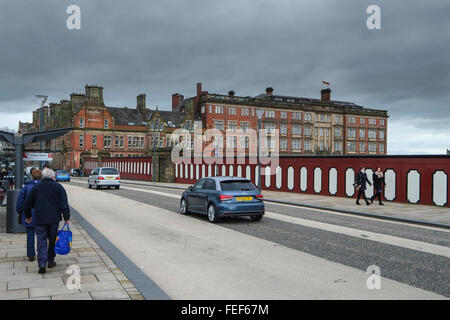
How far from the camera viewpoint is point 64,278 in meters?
6.37

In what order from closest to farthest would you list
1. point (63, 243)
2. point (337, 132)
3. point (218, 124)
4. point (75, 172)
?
point (63, 243) → point (75, 172) → point (218, 124) → point (337, 132)

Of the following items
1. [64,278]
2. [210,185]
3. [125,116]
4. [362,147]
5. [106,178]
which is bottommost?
[64,278]

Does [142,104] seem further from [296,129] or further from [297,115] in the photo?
[296,129]

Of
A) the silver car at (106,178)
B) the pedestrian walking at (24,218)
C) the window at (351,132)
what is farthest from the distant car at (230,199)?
the window at (351,132)

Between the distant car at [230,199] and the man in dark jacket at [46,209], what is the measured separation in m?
6.46

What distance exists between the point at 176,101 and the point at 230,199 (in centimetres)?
7980

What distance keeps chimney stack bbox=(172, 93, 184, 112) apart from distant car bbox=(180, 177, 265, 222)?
7692 cm

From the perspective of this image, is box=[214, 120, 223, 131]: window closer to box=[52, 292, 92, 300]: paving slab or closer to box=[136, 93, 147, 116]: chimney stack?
box=[136, 93, 147, 116]: chimney stack

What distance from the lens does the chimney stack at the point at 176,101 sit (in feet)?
294

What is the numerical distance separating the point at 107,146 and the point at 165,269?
74.1m

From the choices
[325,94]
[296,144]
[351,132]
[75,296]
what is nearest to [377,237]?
[75,296]

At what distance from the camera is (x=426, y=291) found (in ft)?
19.2

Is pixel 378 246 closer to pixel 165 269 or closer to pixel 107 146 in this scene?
pixel 165 269

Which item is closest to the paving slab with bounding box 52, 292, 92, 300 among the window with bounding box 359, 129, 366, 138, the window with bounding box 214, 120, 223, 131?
the window with bounding box 214, 120, 223, 131
